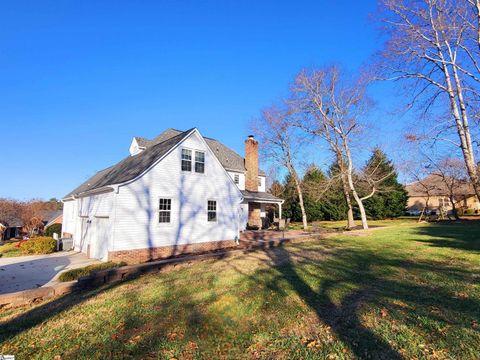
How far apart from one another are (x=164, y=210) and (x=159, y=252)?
211 cm

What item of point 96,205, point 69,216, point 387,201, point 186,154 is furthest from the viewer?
point 387,201

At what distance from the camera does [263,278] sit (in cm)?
831

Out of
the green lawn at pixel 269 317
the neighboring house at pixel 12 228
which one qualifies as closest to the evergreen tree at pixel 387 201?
the green lawn at pixel 269 317

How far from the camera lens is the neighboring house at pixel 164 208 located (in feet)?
42.4

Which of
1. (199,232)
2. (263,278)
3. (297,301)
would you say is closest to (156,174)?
(199,232)

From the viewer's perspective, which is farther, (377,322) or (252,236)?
(252,236)

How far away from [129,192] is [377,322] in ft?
37.5

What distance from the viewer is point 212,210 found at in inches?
642

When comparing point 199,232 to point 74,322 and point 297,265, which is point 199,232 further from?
point 74,322

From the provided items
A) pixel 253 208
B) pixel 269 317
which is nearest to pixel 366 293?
pixel 269 317

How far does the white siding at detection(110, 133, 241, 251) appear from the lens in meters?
13.0

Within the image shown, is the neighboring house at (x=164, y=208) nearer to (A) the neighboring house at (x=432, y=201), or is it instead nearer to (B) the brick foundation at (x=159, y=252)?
(B) the brick foundation at (x=159, y=252)

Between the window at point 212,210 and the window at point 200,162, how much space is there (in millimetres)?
1955

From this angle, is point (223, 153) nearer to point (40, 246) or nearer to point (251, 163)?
point (251, 163)
